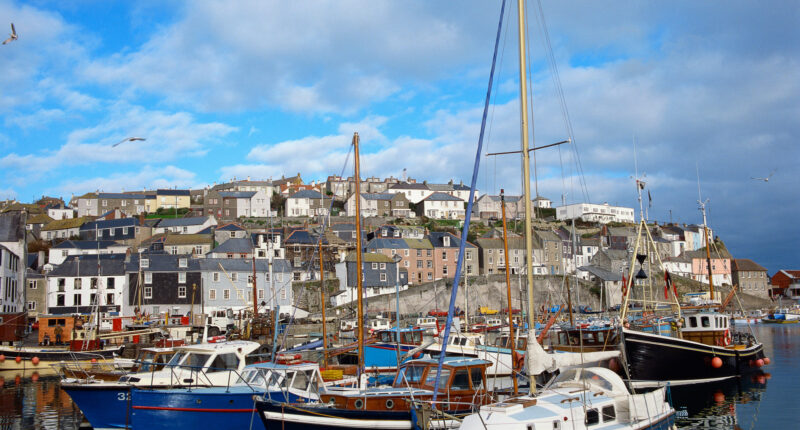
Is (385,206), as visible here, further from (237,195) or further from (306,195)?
(237,195)

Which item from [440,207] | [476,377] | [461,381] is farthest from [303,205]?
[461,381]

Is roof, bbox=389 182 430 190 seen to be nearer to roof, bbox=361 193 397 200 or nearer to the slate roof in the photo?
roof, bbox=361 193 397 200

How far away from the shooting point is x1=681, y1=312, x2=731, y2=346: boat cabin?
3322cm

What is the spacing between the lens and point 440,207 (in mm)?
128500

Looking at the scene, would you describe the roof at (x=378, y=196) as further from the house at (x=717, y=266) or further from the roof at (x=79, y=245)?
the house at (x=717, y=266)

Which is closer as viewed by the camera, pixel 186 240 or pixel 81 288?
pixel 81 288

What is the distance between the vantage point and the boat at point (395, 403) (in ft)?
50.7

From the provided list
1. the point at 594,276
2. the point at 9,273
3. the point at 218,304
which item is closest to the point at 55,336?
the point at 9,273

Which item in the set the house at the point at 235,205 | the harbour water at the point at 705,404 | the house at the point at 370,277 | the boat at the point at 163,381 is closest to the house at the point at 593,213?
the house at the point at 235,205

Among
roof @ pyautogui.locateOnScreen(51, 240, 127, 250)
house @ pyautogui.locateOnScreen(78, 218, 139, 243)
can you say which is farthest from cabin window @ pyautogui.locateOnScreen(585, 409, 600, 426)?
house @ pyautogui.locateOnScreen(78, 218, 139, 243)

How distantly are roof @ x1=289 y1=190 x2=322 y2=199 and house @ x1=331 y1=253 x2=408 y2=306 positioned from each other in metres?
43.1

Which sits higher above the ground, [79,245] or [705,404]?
[79,245]

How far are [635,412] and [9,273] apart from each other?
57.0 meters

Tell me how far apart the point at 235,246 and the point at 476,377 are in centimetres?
6842
